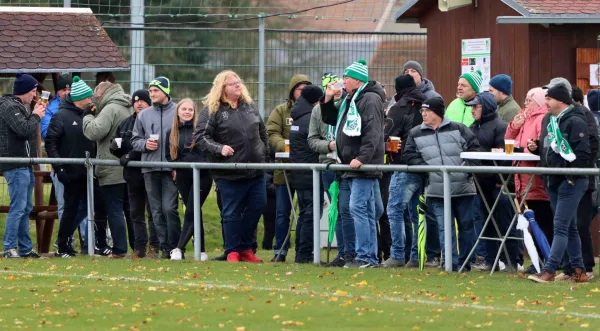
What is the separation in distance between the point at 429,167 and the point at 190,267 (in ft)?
8.51

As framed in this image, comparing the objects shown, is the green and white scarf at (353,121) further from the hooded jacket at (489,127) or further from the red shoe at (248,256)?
the red shoe at (248,256)

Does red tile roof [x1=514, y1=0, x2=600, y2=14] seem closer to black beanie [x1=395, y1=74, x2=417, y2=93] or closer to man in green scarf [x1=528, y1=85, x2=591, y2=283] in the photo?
black beanie [x1=395, y1=74, x2=417, y2=93]

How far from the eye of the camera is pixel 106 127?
16.4m

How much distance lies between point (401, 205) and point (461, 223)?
2.99 feet

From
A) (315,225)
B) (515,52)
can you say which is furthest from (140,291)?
(515,52)

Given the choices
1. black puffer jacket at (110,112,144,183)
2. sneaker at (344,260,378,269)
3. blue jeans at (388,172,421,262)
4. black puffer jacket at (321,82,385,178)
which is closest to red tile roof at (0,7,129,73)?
black puffer jacket at (110,112,144,183)

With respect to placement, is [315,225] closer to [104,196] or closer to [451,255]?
[451,255]

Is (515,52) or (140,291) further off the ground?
(515,52)

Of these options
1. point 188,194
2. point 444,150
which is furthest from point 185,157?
point 444,150

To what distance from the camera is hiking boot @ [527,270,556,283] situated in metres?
12.8

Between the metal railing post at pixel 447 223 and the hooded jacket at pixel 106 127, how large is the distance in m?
4.30

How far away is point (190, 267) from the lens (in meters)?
14.4

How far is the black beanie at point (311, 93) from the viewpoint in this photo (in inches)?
605

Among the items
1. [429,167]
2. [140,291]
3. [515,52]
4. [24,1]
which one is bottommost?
[140,291]
